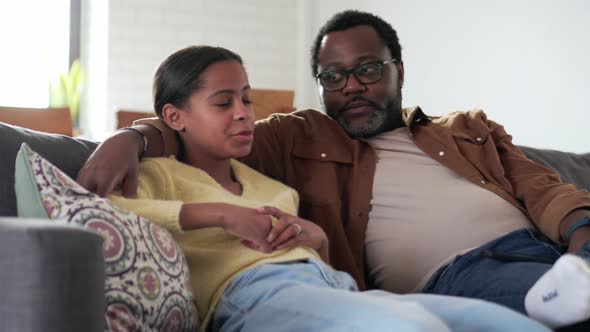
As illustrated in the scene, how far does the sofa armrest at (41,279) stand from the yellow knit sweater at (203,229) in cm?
43

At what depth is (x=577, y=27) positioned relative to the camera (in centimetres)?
378

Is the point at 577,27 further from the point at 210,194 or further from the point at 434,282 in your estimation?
the point at 210,194

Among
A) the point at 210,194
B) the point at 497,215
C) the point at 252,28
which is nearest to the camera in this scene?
the point at 210,194

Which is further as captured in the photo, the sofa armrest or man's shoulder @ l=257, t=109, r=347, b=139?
man's shoulder @ l=257, t=109, r=347, b=139

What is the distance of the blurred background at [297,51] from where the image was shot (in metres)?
3.92

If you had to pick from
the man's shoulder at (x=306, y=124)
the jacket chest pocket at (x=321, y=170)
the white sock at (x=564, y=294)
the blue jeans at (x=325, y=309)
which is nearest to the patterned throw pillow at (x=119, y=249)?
the blue jeans at (x=325, y=309)

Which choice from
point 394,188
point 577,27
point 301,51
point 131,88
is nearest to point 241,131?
point 394,188

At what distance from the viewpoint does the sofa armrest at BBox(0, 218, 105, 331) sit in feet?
2.97

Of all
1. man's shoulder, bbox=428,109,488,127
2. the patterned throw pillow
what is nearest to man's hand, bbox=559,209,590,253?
man's shoulder, bbox=428,109,488,127

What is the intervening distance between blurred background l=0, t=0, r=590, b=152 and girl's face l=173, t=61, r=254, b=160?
103 inches

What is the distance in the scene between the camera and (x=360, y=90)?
218 cm

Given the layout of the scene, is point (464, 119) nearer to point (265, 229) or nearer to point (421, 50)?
point (265, 229)

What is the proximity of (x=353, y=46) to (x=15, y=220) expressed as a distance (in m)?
1.44

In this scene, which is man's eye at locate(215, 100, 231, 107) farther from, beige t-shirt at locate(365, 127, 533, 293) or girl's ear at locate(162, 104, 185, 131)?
beige t-shirt at locate(365, 127, 533, 293)
